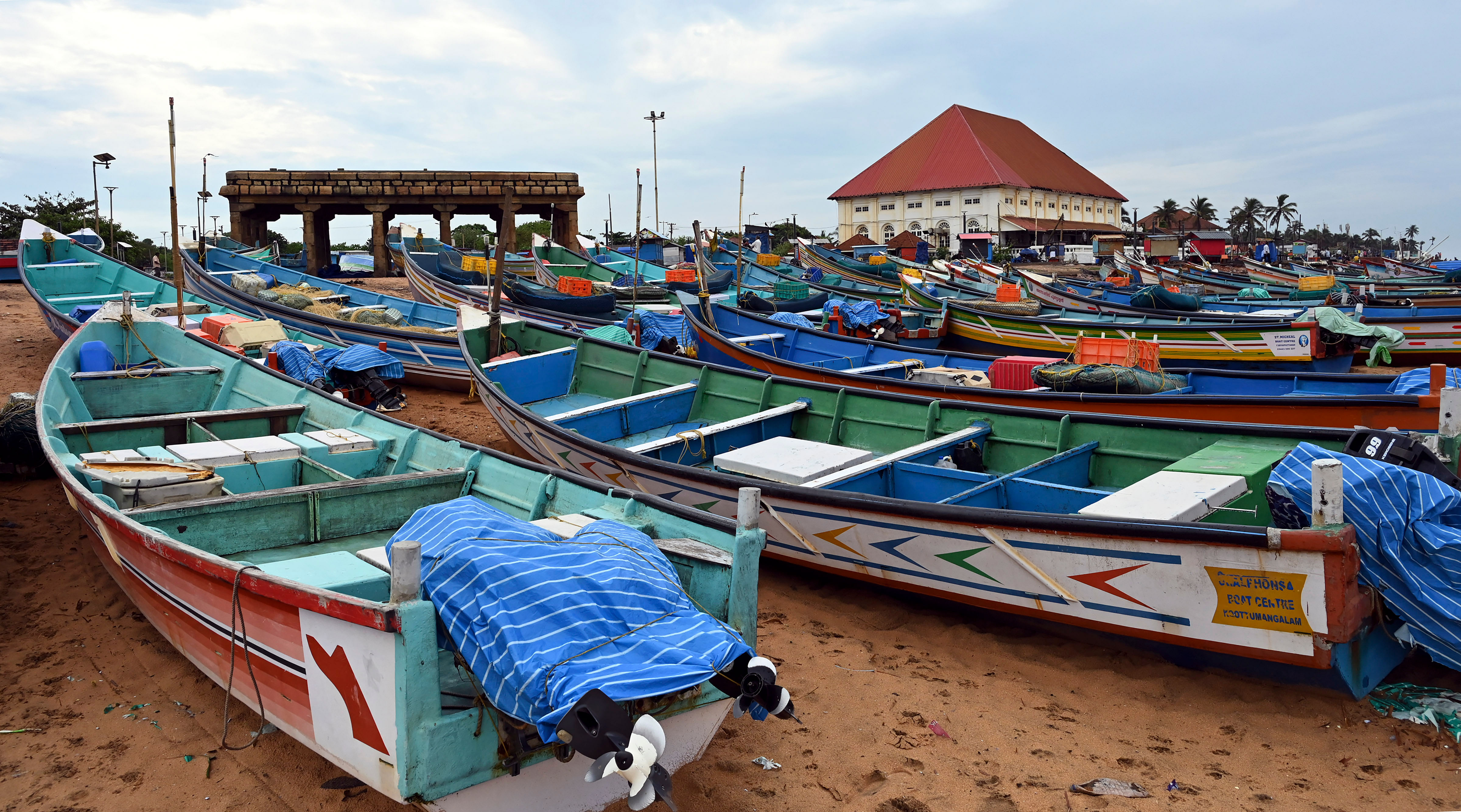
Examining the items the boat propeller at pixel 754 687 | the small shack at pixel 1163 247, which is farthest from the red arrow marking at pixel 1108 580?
the small shack at pixel 1163 247

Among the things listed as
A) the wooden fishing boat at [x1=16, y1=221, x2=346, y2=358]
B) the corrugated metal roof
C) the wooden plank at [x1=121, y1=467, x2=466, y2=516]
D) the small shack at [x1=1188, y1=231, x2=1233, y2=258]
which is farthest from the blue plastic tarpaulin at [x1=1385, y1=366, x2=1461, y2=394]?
the corrugated metal roof

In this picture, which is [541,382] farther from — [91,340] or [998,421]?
[998,421]

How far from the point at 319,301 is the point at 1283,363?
17.5m

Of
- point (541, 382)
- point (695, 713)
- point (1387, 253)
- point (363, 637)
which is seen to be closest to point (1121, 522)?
point (695, 713)

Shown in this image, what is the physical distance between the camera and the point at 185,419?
7.50 meters

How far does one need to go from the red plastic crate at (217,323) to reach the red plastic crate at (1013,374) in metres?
10.7

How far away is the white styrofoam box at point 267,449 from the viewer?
643 cm

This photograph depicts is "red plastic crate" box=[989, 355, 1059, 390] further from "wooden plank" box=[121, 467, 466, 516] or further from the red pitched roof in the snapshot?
the red pitched roof

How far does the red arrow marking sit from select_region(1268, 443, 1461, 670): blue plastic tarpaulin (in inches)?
40.8

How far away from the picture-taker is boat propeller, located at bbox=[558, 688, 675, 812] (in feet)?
9.25

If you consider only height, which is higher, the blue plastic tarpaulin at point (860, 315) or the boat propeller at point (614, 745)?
the blue plastic tarpaulin at point (860, 315)

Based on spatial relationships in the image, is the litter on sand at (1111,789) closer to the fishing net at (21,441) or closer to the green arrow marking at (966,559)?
the green arrow marking at (966,559)

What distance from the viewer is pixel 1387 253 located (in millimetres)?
86500

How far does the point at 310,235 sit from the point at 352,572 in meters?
31.8
